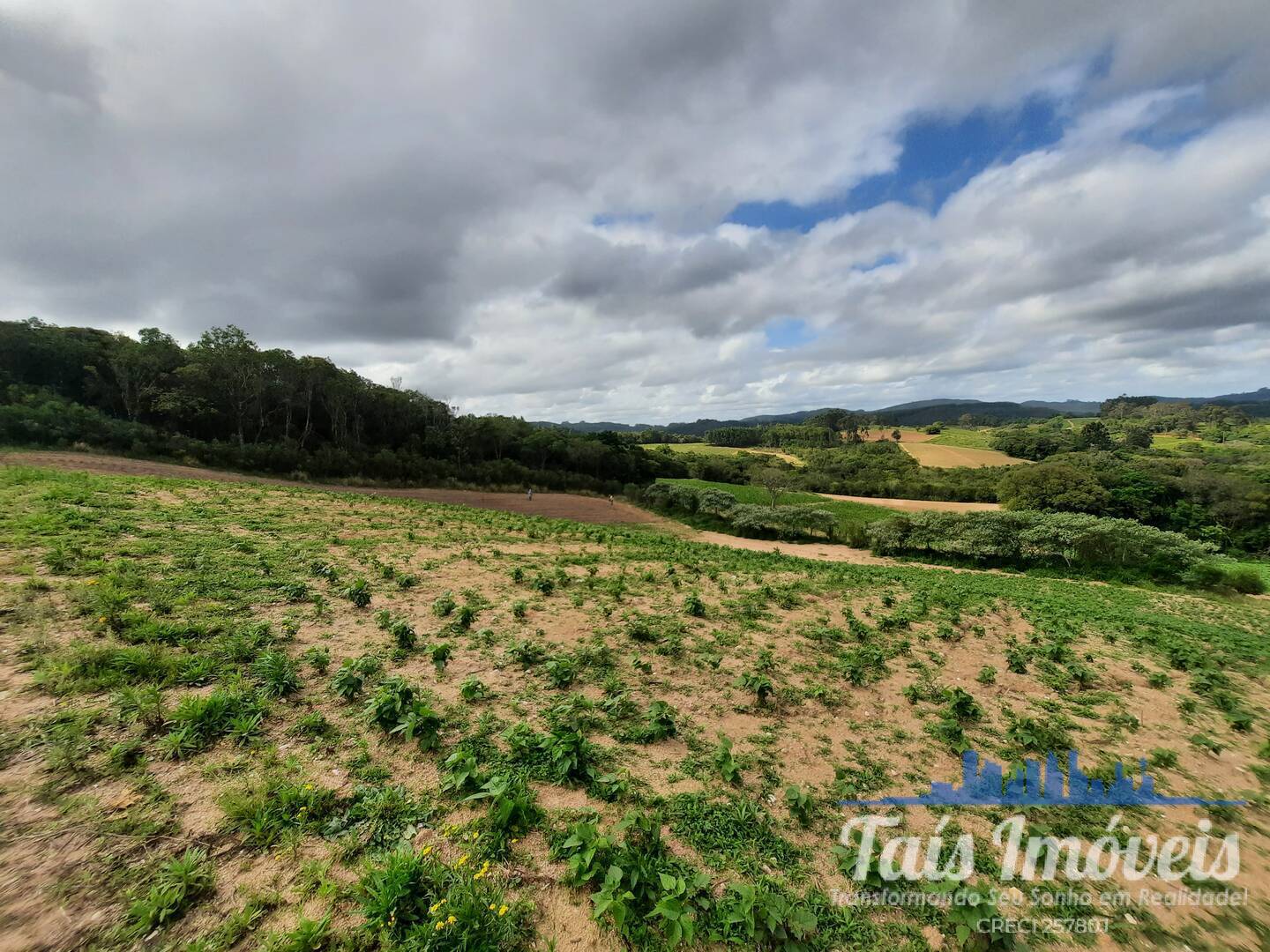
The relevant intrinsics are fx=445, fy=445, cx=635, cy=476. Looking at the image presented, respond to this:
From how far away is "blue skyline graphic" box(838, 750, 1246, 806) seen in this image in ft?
18.7

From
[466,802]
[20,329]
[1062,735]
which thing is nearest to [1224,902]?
[1062,735]

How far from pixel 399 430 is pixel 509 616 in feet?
184

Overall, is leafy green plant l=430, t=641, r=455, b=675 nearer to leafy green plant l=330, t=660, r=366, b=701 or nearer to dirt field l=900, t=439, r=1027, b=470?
leafy green plant l=330, t=660, r=366, b=701

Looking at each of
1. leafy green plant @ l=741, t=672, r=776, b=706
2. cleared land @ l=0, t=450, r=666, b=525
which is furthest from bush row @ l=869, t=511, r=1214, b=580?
leafy green plant @ l=741, t=672, r=776, b=706

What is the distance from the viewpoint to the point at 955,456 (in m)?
94.6

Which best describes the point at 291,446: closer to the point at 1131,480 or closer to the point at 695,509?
the point at 695,509

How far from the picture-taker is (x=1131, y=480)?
50.8 m

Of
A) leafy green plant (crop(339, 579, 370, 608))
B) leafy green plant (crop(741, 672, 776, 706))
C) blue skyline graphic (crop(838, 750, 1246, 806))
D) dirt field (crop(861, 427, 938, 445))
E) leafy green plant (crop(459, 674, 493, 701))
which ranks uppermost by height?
dirt field (crop(861, 427, 938, 445))

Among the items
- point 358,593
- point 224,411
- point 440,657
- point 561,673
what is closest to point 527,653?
point 561,673

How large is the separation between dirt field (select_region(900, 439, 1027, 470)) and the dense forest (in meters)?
74.2

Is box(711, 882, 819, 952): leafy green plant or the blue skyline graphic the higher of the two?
box(711, 882, 819, 952): leafy green plant

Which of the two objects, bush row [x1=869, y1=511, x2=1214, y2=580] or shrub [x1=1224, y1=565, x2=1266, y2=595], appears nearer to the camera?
shrub [x1=1224, y1=565, x2=1266, y2=595]

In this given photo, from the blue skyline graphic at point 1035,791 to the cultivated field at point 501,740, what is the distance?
0.20m

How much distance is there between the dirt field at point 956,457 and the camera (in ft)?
294
